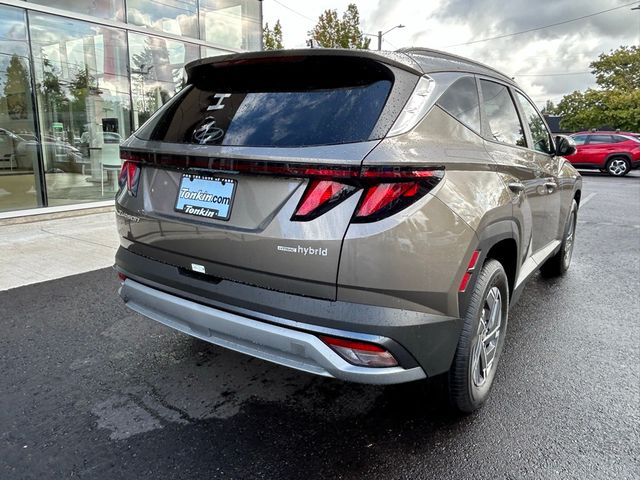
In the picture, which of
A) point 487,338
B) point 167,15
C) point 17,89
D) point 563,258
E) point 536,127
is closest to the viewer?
point 487,338

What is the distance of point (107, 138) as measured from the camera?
→ 31.8ft

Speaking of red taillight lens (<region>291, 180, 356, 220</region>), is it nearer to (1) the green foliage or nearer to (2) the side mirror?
(2) the side mirror

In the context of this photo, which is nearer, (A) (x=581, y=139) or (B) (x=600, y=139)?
(B) (x=600, y=139)

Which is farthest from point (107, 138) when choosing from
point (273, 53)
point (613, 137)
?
point (613, 137)

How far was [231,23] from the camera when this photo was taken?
11.3 m

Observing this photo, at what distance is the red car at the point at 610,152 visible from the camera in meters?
18.7

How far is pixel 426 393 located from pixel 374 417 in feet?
1.05

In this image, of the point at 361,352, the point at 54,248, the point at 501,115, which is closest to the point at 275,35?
the point at 54,248

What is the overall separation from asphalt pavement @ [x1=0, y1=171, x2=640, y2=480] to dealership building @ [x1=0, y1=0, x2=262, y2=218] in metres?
5.53

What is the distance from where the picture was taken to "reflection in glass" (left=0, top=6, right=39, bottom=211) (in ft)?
25.9

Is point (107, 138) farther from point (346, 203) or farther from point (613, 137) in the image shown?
point (613, 137)

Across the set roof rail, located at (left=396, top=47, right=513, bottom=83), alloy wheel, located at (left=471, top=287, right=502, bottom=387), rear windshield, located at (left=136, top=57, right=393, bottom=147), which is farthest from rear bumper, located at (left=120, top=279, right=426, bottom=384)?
roof rail, located at (left=396, top=47, right=513, bottom=83)

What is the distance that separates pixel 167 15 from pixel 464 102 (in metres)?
9.31

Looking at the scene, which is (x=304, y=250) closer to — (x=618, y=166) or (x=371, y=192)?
(x=371, y=192)
